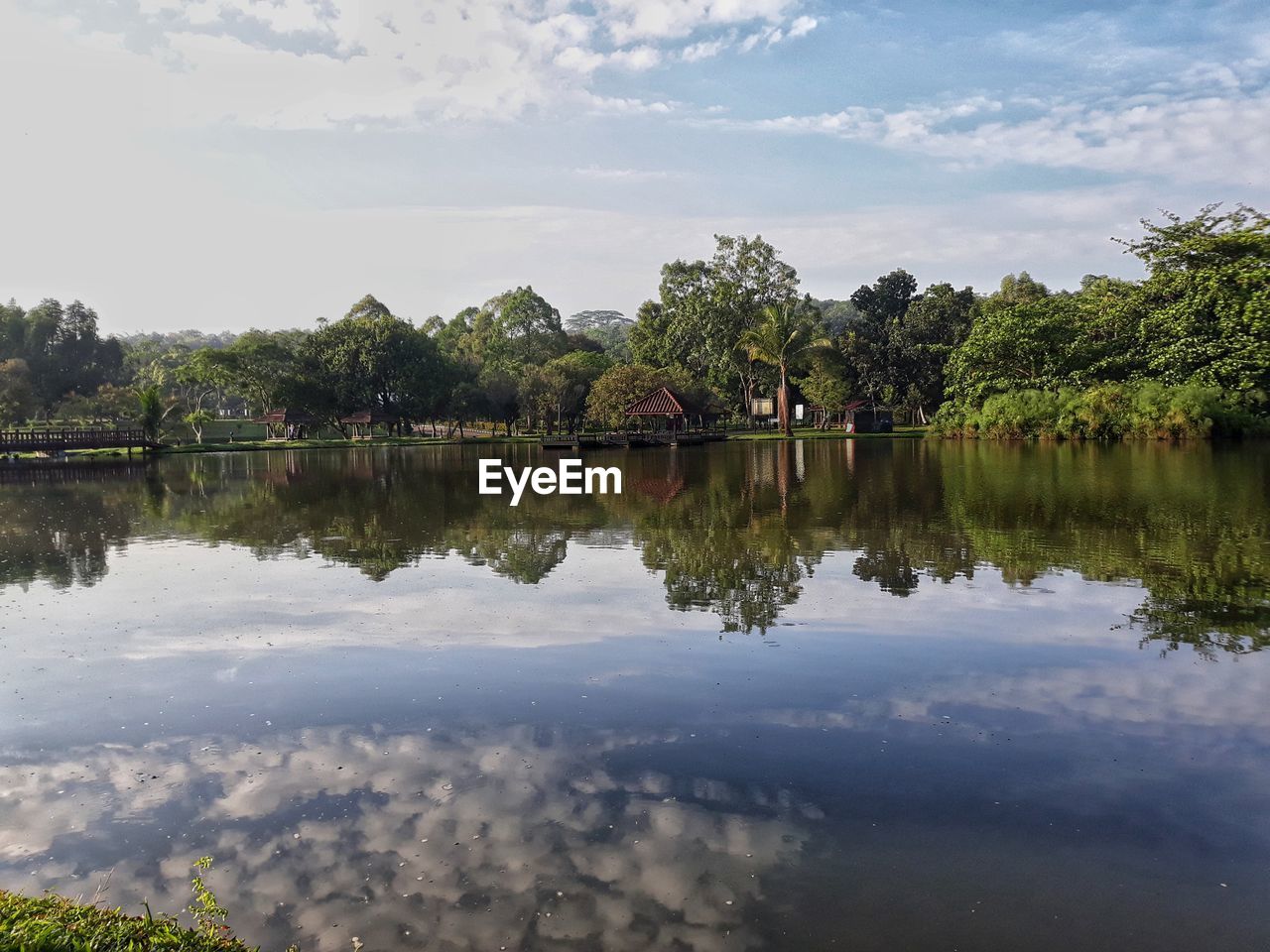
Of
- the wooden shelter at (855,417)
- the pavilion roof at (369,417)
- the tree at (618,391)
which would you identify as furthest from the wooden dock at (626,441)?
the pavilion roof at (369,417)

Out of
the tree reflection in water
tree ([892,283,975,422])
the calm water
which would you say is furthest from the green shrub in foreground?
the calm water

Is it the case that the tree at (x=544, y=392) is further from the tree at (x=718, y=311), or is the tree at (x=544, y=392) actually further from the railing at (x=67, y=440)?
the railing at (x=67, y=440)

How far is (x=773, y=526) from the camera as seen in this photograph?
19422 millimetres

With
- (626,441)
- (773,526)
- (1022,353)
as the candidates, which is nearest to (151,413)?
(626,441)

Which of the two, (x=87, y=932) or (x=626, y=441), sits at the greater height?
(x=626, y=441)

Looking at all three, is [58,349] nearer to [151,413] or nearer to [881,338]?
[151,413]

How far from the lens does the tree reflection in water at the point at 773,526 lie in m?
13.0

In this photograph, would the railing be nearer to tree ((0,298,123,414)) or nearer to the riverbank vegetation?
the riverbank vegetation

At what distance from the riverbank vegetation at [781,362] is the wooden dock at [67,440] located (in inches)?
127

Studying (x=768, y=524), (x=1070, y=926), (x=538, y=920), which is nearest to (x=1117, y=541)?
(x=768, y=524)

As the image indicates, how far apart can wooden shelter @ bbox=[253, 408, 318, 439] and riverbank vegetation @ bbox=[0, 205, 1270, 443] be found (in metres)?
0.97

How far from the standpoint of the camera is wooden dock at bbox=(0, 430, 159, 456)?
182 feet

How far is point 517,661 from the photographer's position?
31.3 feet

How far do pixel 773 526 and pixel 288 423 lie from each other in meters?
67.7
